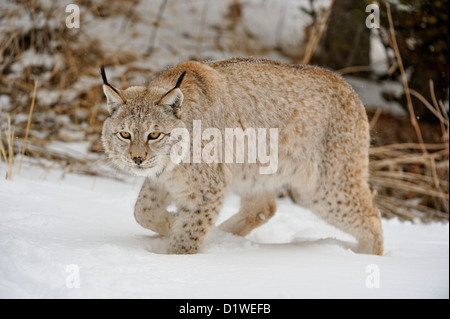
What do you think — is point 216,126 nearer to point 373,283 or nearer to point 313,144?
point 313,144

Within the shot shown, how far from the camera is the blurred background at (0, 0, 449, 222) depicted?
21.8ft

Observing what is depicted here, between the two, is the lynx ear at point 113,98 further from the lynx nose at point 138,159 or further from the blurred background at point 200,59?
the blurred background at point 200,59

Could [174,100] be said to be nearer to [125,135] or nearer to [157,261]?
[125,135]

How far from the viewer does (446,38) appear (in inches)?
292

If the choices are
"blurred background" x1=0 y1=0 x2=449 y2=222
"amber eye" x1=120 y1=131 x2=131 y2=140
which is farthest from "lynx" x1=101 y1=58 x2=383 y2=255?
"blurred background" x1=0 y1=0 x2=449 y2=222

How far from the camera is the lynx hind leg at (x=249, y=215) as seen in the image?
4658mm

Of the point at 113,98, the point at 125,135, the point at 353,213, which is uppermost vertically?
the point at 113,98

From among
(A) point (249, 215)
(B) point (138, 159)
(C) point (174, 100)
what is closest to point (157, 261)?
(B) point (138, 159)

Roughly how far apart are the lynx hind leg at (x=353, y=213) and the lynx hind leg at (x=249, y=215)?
0.43 meters

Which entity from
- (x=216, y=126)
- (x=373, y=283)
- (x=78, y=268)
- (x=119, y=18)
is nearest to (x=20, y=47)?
(x=119, y=18)

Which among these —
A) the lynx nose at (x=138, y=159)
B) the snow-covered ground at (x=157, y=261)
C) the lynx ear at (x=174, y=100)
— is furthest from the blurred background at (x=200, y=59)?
the lynx ear at (x=174, y=100)

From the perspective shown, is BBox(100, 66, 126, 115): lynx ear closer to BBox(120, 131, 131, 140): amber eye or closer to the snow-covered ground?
BBox(120, 131, 131, 140): amber eye

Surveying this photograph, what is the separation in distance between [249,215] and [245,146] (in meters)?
0.75

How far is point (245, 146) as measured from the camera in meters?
4.20
